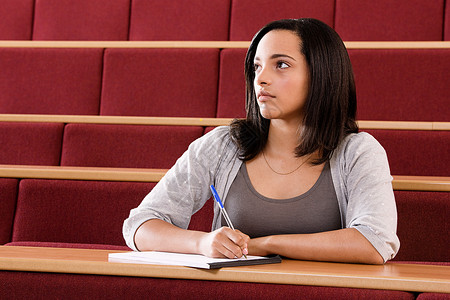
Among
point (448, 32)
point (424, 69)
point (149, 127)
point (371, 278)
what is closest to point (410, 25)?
point (448, 32)

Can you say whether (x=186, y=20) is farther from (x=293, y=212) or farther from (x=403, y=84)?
(x=293, y=212)

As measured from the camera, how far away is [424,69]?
3.14 feet

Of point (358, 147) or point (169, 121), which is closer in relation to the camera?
point (358, 147)

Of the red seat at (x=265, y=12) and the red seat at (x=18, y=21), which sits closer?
the red seat at (x=265, y=12)

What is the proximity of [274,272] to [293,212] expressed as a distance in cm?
16

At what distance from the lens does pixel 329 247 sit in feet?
1.71

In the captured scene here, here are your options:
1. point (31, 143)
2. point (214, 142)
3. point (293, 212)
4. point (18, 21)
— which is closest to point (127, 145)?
point (31, 143)

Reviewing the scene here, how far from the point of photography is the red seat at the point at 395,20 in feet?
3.60

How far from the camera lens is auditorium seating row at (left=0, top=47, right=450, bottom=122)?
0.96m

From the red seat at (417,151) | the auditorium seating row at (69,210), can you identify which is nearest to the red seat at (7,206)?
the auditorium seating row at (69,210)

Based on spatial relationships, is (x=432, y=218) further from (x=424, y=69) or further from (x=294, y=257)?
(x=424, y=69)

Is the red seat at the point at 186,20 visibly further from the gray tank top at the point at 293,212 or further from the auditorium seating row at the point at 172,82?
the gray tank top at the point at 293,212

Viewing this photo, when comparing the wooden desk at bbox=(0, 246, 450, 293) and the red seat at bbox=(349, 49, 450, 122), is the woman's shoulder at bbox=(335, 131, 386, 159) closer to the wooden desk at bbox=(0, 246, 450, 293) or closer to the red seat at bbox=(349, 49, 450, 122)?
the wooden desk at bbox=(0, 246, 450, 293)

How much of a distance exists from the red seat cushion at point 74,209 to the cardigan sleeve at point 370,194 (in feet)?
0.89
